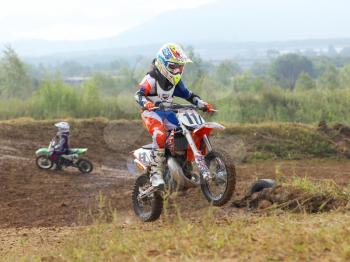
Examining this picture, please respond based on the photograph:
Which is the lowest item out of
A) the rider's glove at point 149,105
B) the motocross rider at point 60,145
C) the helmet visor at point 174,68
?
the motocross rider at point 60,145

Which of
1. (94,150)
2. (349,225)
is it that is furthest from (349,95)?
(349,225)

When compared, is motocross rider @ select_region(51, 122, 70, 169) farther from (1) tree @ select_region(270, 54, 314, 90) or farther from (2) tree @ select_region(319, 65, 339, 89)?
(1) tree @ select_region(270, 54, 314, 90)

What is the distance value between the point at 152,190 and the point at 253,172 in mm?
6244

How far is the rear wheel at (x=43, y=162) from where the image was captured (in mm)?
15367

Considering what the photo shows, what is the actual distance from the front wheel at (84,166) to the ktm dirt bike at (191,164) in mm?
6981

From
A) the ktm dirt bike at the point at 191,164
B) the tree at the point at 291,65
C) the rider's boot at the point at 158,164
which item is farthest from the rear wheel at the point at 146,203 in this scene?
the tree at the point at 291,65

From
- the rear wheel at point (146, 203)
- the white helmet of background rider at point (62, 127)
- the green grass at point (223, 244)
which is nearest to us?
the green grass at point (223, 244)

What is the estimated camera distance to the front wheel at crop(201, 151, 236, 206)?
25.3 ft

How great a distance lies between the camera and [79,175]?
48.8 ft

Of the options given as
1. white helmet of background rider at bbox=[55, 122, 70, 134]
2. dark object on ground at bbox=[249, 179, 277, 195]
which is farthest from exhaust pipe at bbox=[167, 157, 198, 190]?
white helmet of background rider at bbox=[55, 122, 70, 134]

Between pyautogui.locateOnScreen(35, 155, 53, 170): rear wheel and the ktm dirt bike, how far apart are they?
7.34 m

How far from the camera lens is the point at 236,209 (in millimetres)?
9102

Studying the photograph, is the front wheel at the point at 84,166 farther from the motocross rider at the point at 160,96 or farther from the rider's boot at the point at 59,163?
the motocross rider at the point at 160,96

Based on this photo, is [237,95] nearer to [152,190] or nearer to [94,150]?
[94,150]
